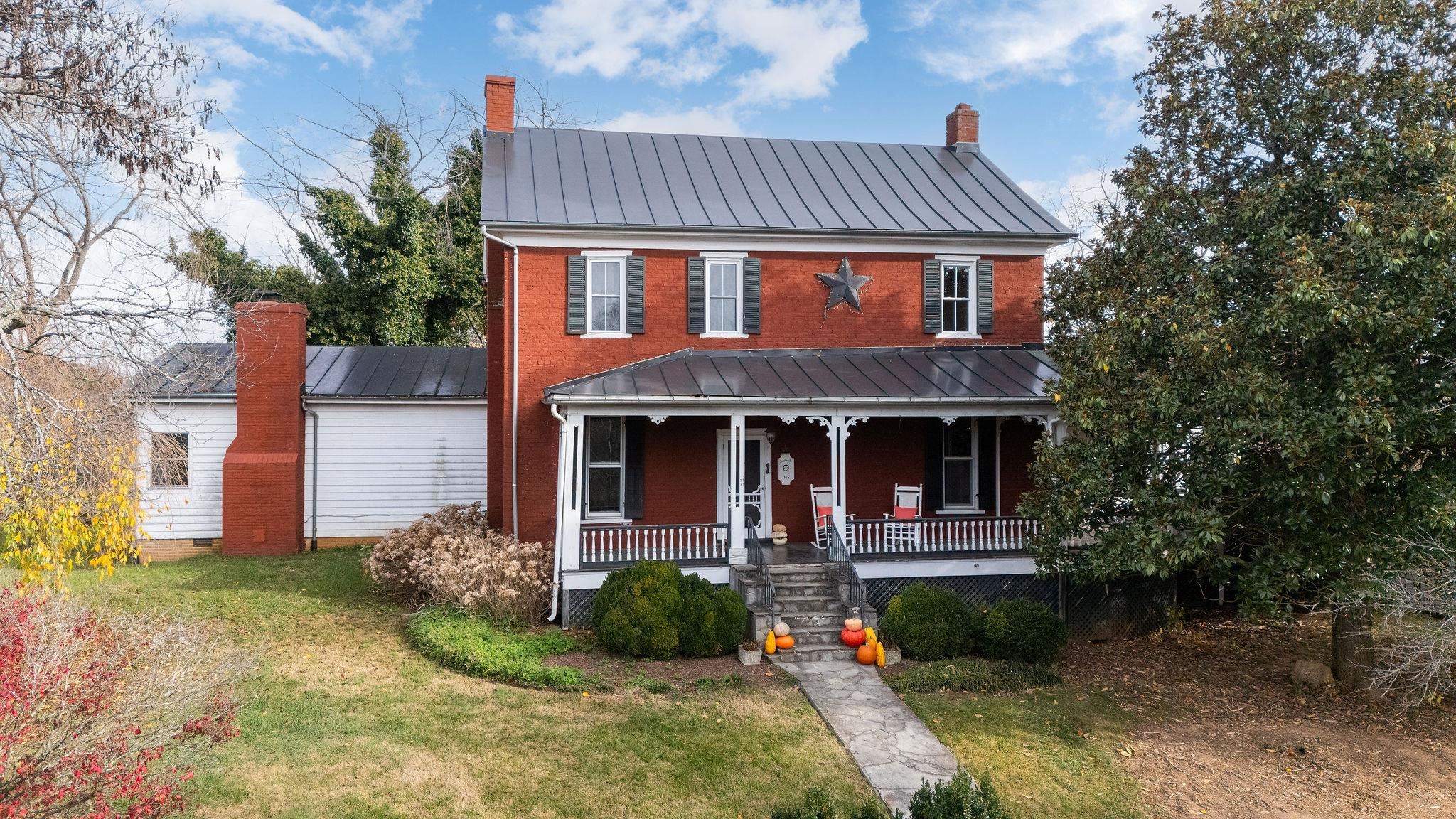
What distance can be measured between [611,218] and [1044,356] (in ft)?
26.2

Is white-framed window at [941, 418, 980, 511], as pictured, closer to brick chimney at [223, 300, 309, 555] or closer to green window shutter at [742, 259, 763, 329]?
green window shutter at [742, 259, 763, 329]

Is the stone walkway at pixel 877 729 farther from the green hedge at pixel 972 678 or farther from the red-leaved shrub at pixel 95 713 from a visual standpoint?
the red-leaved shrub at pixel 95 713

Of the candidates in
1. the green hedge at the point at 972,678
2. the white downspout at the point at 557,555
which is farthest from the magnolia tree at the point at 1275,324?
the white downspout at the point at 557,555

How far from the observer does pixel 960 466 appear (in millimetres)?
16188

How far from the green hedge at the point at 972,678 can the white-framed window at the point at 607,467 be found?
601 centimetres

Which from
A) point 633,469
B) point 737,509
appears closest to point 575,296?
point 633,469

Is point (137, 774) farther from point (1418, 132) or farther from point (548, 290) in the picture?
point (1418, 132)

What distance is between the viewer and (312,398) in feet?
60.7

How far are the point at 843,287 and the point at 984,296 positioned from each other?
271 cm

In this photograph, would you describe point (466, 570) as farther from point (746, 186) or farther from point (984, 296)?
point (984, 296)

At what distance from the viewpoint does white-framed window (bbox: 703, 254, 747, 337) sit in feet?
50.9

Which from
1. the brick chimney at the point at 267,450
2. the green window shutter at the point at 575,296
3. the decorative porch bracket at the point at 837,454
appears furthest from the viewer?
the brick chimney at the point at 267,450

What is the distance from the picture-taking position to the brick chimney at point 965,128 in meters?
19.8

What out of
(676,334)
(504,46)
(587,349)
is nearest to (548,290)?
(587,349)
